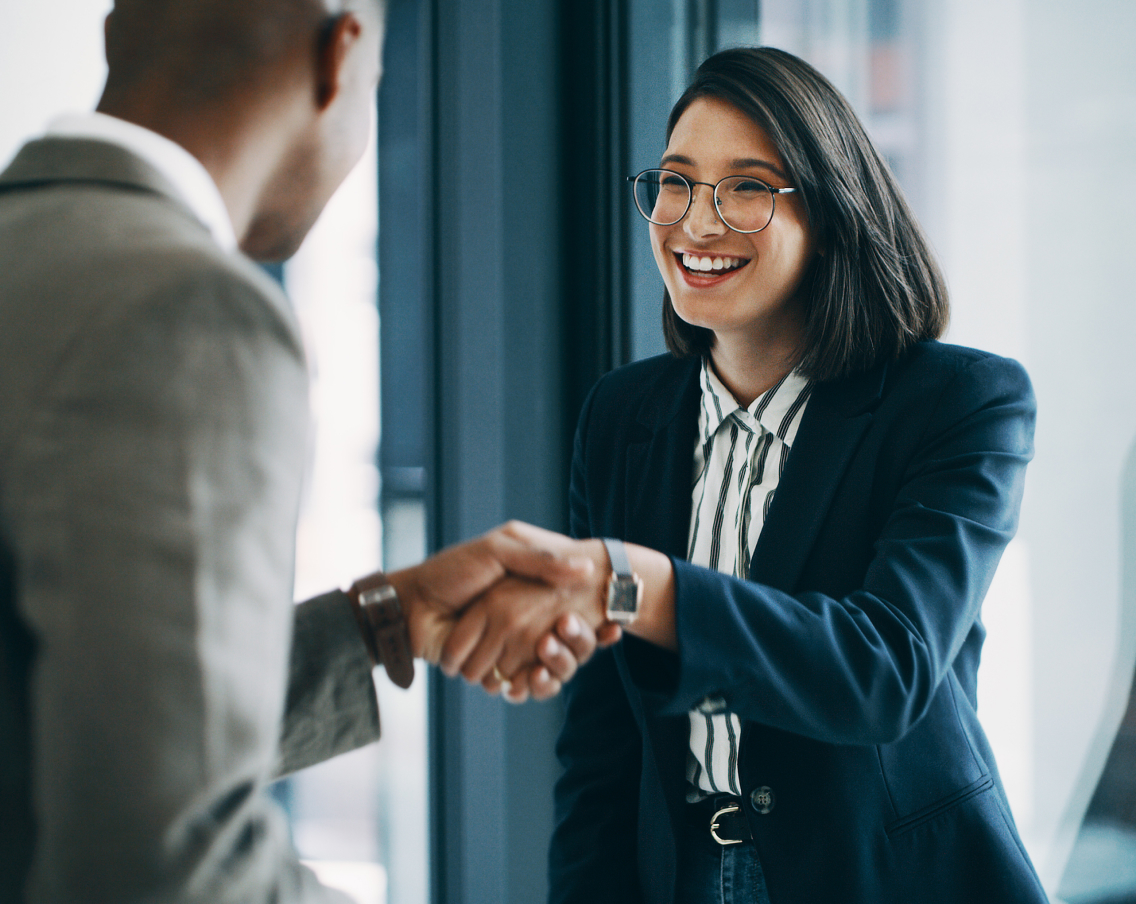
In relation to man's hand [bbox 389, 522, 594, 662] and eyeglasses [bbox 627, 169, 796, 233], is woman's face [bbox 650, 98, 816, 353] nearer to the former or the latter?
eyeglasses [bbox 627, 169, 796, 233]

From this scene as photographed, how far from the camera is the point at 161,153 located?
748mm

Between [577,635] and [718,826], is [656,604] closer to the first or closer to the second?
[577,635]

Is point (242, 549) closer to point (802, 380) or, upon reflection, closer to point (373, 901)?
point (802, 380)

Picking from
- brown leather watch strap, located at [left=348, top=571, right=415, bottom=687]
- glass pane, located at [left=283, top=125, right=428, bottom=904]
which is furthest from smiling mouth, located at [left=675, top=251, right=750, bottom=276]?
glass pane, located at [left=283, top=125, right=428, bottom=904]

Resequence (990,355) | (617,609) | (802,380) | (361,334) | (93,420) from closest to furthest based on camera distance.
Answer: (93,420)
(617,609)
(990,355)
(802,380)
(361,334)

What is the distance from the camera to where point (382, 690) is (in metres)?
2.75

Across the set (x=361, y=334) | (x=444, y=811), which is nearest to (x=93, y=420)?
(x=444, y=811)

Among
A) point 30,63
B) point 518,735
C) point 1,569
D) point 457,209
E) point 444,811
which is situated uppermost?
point 30,63

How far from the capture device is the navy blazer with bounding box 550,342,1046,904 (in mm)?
1039

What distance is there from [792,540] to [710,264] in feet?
1.47

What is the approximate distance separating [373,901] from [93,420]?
2603mm

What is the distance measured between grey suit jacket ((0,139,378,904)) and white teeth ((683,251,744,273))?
2.99 feet

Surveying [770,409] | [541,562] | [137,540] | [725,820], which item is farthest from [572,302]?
[137,540]

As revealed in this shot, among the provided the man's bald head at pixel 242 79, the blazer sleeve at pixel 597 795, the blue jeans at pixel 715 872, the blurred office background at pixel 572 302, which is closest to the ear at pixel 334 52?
the man's bald head at pixel 242 79
